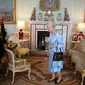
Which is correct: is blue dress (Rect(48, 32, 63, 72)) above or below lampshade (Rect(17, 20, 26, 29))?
below

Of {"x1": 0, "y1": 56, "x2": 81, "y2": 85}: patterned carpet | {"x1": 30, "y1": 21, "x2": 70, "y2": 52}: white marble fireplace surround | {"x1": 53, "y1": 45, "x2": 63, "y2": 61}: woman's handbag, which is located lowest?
{"x1": 0, "y1": 56, "x2": 81, "y2": 85}: patterned carpet

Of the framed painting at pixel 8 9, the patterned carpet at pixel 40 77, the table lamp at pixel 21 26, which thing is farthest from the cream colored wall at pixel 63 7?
the patterned carpet at pixel 40 77

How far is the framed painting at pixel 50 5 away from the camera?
6098 mm

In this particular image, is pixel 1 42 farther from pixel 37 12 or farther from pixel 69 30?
pixel 69 30

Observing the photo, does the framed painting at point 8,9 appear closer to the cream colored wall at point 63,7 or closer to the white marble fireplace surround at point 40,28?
the cream colored wall at point 63,7

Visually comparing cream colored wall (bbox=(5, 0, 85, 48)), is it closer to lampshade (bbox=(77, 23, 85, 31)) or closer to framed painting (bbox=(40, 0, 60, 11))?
framed painting (bbox=(40, 0, 60, 11))

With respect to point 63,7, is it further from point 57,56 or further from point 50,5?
point 57,56

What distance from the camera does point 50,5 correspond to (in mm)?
6133

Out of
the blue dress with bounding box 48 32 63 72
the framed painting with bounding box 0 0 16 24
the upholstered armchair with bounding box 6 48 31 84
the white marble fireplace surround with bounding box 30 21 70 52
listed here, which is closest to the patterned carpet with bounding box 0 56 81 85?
the upholstered armchair with bounding box 6 48 31 84

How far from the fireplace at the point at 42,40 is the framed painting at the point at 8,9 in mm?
1206

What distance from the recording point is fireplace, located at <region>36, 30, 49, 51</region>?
6.42 meters

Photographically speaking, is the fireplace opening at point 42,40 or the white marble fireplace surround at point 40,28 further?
the fireplace opening at point 42,40

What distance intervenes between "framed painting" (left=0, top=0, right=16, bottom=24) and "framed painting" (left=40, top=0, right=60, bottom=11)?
1134 mm

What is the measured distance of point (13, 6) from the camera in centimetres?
616
